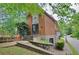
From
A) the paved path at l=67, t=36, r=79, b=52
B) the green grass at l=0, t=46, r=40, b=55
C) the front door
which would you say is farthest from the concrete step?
the paved path at l=67, t=36, r=79, b=52

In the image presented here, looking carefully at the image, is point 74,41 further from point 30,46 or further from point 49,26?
point 30,46

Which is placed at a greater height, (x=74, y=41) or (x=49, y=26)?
(x=49, y=26)

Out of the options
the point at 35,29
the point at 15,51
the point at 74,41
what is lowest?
the point at 15,51

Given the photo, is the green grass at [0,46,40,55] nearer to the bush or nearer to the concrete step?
the concrete step

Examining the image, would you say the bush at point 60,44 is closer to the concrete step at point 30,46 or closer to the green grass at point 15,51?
the concrete step at point 30,46

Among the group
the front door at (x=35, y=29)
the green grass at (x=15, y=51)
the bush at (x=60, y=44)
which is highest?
the front door at (x=35, y=29)

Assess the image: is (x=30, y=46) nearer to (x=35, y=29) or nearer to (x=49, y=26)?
(x=35, y=29)

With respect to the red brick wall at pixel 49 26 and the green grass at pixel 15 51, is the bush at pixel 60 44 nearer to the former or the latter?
the red brick wall at pixel 49 26

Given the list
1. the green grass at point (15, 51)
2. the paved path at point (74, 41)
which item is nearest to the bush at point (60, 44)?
the paved path at point (74, 41)

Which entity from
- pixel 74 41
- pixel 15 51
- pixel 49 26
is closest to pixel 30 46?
pixel 15 51

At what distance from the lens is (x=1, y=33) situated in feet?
7.01

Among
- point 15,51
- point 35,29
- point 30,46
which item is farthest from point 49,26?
point 15,51

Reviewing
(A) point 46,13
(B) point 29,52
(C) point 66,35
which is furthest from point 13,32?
(C) point 66,35

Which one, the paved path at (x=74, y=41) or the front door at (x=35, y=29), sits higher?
the front door at (x=35, y=29)
